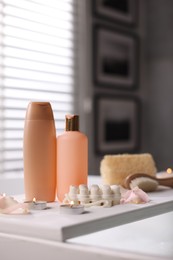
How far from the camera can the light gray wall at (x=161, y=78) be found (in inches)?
153

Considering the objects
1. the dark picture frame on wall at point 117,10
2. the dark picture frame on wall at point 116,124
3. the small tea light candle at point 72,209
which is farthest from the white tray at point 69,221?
the dark picture frame on wall at point 117,10

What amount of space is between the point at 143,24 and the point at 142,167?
3.13 metres

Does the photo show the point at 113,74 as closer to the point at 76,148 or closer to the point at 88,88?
the point at 88,88

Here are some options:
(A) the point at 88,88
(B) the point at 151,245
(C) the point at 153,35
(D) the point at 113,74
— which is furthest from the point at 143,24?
(B) the point at 151,245

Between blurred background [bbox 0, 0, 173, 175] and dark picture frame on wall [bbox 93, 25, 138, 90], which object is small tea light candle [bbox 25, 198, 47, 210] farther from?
dark picture frame on wall [bbox 93, 25, 138, 90]

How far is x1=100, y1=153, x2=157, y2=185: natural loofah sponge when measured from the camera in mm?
1063

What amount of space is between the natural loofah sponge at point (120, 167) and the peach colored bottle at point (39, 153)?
0.60ft

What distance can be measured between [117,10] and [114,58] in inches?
15.1

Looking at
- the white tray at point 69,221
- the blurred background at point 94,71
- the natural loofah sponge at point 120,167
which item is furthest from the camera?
the blurred background at point 94,71

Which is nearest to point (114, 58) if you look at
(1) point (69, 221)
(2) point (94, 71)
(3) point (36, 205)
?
(2) point (94, 71)

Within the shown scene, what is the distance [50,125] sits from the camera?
35.9 inches

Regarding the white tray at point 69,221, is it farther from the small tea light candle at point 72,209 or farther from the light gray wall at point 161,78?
the light gray wall at point 161,78

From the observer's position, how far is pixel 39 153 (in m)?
0.90

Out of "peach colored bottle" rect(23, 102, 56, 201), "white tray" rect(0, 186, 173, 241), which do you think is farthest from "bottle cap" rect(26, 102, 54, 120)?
"white tray" rect(0, 186, 173, 241)
